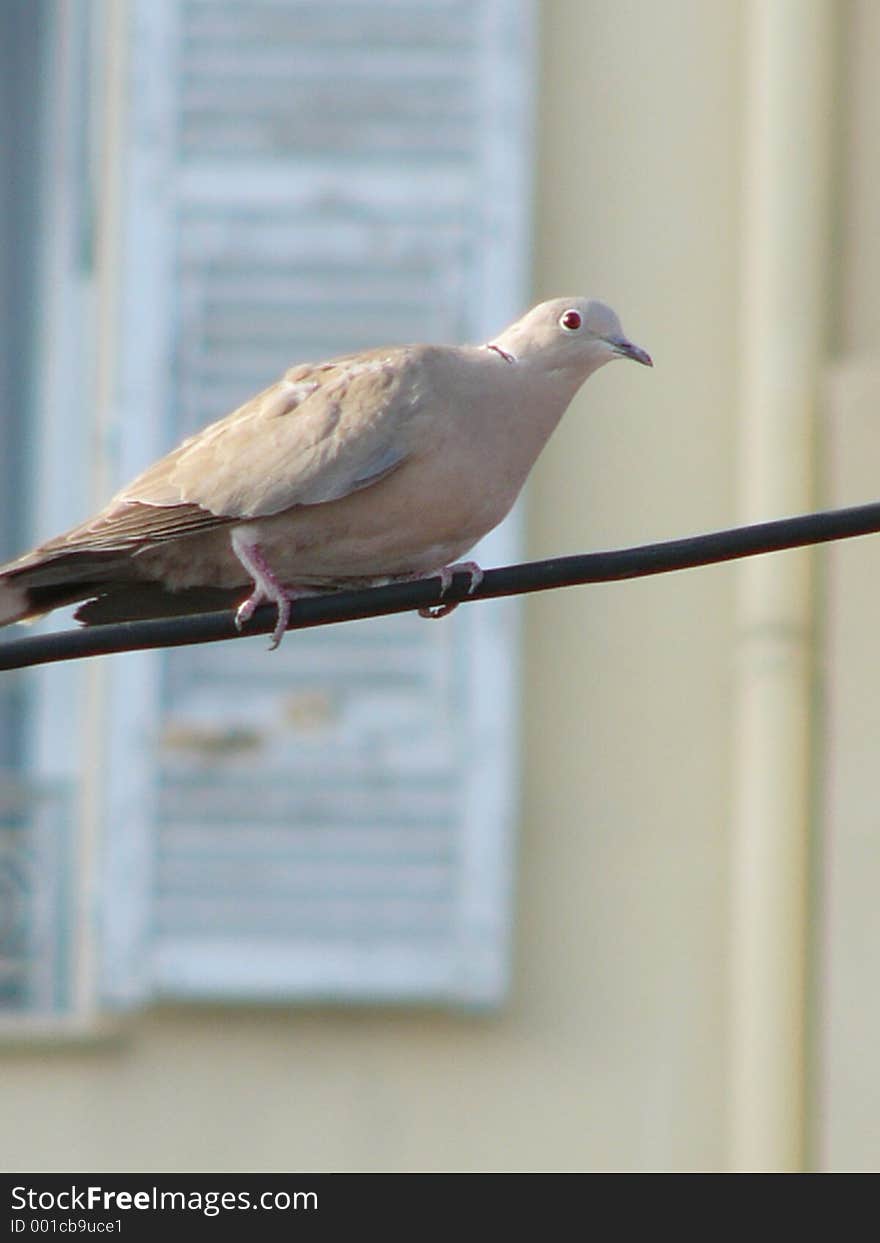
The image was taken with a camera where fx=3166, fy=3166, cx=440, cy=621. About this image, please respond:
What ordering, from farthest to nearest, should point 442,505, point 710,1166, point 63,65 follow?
point 63,65
point 710,1166
point 442,505

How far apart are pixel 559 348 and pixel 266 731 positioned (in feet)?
8.98

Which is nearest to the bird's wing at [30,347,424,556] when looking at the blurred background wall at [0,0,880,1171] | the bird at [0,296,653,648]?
the bird at [0,296,653,648]

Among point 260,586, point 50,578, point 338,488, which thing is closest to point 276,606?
point 260,586

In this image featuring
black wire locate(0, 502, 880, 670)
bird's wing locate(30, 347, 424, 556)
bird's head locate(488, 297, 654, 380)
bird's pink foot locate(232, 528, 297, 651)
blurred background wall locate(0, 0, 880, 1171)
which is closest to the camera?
black wire locate(0, 502, 880, 670)

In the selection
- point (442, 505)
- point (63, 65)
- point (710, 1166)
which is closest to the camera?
point (442, 505)

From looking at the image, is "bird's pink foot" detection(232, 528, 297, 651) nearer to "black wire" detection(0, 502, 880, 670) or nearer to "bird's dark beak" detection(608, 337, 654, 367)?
"black wire" detection(0, 502, 880, 670)

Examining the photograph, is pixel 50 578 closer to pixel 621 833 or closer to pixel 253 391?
pixel 253 391

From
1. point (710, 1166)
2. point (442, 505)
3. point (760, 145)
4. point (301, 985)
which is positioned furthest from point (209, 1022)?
point (442, 505)

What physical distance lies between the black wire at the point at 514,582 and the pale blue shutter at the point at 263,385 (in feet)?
10.7

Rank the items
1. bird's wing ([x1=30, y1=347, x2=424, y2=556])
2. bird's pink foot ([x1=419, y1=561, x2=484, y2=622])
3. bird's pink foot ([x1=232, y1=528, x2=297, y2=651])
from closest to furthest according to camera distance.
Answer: bird's pink foot ([x1=419, y1=561, x2=484, y2=622]) → bird's pink foot ([x1=232, y1=528, x2=297, y2=651]) → bird's wing ([x1=30, y1=347, x2=424, y2=556])

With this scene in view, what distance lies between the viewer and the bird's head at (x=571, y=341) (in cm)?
537

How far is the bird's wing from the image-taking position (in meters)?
5.14

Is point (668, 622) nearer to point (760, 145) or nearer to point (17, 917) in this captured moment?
point (760, 145)

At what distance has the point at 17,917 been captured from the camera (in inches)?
315
